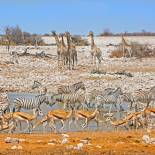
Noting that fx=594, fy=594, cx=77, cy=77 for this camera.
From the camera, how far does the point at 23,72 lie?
34.1m

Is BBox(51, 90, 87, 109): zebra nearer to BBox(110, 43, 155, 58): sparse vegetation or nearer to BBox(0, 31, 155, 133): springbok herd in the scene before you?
BBox(0, 31, 155, 133): springbok herd

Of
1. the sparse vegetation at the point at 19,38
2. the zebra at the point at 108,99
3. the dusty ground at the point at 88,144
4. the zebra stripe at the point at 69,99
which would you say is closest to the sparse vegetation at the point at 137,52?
the sparse vegetation at the point at 19,38

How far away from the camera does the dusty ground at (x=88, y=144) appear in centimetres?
1224

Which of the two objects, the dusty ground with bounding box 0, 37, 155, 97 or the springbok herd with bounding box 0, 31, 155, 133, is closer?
the springbok herd with bounding box 0, 31, 155, 133

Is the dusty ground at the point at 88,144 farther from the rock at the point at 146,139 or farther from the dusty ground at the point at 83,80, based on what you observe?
the rock at the point at 146,139

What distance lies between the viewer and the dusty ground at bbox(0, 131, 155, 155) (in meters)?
12.2

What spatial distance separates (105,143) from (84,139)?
706 mm

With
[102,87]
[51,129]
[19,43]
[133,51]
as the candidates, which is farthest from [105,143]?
[19,43]

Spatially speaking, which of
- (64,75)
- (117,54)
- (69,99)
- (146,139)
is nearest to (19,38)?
(117,54)

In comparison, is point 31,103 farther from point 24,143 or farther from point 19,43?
point 19,43

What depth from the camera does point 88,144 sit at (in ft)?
43.9

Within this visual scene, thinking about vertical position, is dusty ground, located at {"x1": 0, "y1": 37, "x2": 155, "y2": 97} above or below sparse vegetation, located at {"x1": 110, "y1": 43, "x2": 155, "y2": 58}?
below

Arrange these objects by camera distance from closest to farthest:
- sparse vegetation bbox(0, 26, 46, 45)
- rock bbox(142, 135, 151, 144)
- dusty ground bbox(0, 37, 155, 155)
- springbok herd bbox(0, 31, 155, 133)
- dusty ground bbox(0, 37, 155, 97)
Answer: dusty ground bbox(0, 37, 155, 155) < rock bbox(142, 135, 151, 144) < springbok herd bbox(0, 31, 155, 133) < dusty ground bbox(0, 37, 155, 97) < sparse vegetation bbox(0, 26, 46, 45)

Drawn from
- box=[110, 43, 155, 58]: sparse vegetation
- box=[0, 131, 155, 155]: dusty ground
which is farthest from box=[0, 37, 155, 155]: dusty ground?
box=[110, 43, 155, 58]: sparse vegetation
